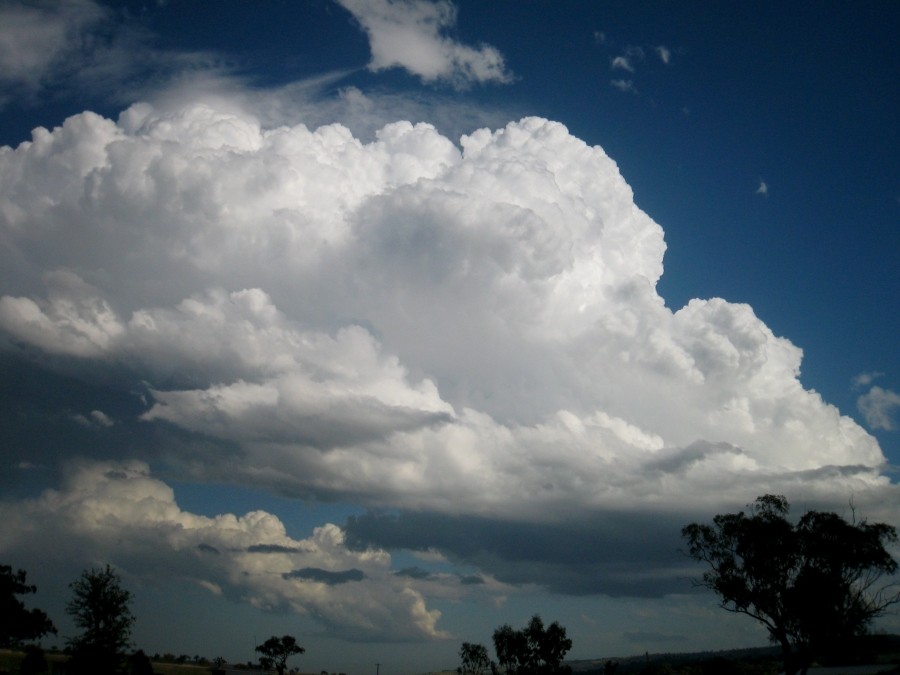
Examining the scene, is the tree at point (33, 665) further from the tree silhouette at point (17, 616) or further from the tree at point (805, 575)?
the tree at point (805, 575)

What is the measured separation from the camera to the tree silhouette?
98.2 m

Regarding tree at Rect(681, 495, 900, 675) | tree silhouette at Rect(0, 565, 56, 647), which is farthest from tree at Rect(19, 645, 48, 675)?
tree at Rect(681, 495, 900, 675)

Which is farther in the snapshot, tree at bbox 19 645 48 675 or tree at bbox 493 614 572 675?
tree at bbox 493 614 572 675

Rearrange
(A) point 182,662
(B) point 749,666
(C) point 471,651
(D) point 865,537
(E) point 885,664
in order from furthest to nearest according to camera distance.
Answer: (A) point 182,662, (C) point 471,651, (B) point 749,666, (E) point 885,664, (D) point 865,537

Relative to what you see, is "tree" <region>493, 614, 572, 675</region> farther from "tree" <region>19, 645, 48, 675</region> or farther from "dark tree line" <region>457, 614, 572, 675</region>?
"tree" <region>19, 645, 48, 675</region>

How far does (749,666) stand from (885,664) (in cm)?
2921

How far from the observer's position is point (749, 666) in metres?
108

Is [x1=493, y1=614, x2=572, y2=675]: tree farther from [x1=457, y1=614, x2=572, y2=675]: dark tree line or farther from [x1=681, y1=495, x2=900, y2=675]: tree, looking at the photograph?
[x1=681, y1=495, x2=900, y2=675]: tree

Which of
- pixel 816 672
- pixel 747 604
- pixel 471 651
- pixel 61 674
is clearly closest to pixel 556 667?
pixel 471 651

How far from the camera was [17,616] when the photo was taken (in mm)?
99438

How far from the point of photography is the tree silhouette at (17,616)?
98.2 metres

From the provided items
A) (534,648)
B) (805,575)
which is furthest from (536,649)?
(805,575)

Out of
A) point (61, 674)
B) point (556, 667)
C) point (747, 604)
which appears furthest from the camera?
point (556, 667)

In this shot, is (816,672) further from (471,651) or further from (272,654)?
(272,654)
